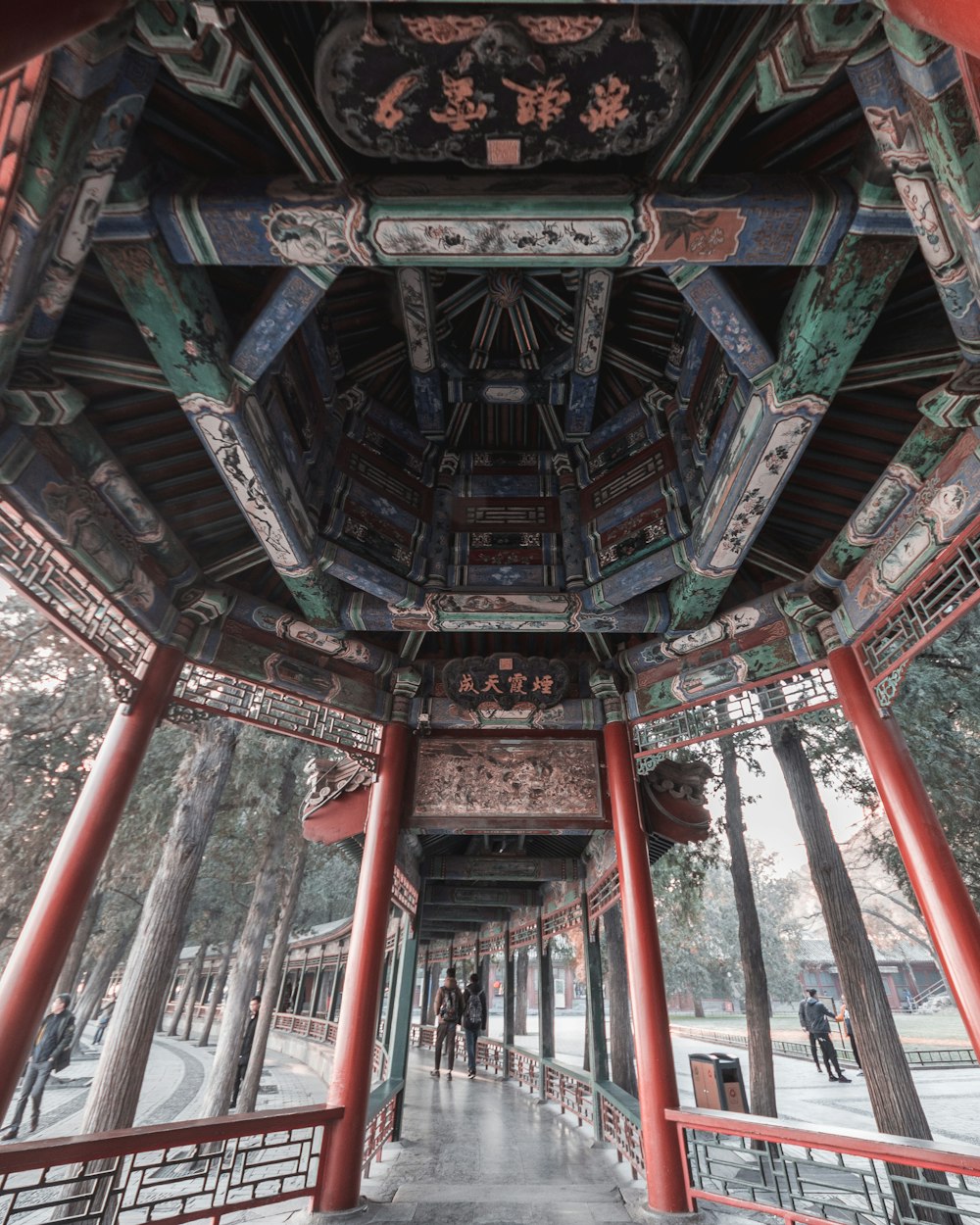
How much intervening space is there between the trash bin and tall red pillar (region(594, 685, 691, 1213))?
2261 mm

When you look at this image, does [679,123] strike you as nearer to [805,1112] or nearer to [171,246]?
[171,246]

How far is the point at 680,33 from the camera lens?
2348 millimetres

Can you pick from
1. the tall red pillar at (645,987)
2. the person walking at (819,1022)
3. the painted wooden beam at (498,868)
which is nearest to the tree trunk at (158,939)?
the painted wooden beam at (498,868)

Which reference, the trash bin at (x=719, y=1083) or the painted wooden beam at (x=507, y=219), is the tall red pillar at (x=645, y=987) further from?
the painted wooden beam at (x=507, y=219)

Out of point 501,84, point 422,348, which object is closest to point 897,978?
point 422,348

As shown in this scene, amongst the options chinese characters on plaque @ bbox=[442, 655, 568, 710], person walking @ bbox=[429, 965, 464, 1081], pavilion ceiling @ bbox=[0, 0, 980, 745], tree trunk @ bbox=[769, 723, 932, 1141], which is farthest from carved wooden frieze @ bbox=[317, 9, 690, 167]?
person walking @ bbox=[429, 965, 464, 1081]

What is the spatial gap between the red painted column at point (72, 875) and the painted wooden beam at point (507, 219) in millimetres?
2998

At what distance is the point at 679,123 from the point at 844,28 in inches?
25.2

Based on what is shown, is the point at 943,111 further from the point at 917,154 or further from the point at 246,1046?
the point at 246,1046

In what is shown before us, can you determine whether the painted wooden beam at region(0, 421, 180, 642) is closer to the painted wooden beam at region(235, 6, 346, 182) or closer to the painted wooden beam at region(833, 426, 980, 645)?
the painted wooden beam at region(235, 6, 346, 182)

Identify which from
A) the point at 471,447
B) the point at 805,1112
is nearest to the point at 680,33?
the point at 471,447

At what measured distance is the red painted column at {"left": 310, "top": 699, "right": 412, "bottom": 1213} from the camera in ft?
13.1

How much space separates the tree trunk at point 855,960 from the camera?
20.7 feet

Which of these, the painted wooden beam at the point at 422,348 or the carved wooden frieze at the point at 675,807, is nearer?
the painted wooden beam at the point at 422,348
